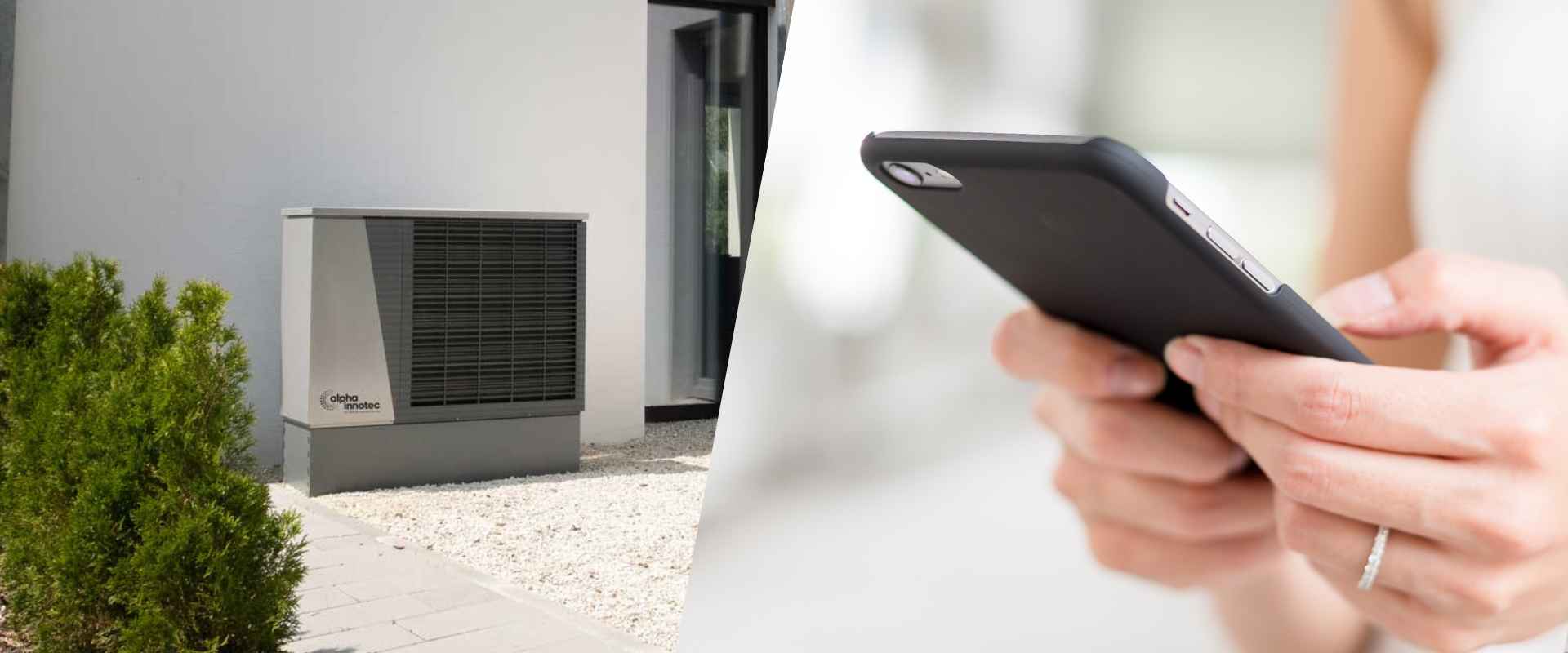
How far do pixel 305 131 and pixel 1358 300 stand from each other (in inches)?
254

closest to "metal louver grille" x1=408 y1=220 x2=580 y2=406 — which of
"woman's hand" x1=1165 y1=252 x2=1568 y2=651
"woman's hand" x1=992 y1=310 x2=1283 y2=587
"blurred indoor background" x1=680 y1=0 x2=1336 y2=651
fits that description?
"blurred indoor background" x1=680 y1=0 x2=1336 y2=651

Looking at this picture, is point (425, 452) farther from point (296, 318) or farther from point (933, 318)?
point (933, 318)

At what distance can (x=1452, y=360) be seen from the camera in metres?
0.70

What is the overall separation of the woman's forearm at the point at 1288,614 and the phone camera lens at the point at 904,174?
0.32 metres

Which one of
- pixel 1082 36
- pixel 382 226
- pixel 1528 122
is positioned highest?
pixel 382 226

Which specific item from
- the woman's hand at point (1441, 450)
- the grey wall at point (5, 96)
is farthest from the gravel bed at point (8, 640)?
the woman's hand at point (1441, 450)

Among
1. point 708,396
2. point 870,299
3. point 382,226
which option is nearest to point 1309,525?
point 870,299

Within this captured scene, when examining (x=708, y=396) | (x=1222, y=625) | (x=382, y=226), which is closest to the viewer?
(x=1222, y=625)

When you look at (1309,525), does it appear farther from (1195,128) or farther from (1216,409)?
(1195,128)

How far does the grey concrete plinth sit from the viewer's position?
5824 mm

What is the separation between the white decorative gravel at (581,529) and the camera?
175 inches

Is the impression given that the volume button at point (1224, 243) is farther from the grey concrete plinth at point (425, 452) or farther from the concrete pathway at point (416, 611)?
the grey concrete plinth at point (425, 452)

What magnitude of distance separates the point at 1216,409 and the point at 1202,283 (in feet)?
0.34

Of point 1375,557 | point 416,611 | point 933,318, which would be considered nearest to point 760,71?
point 416,611
